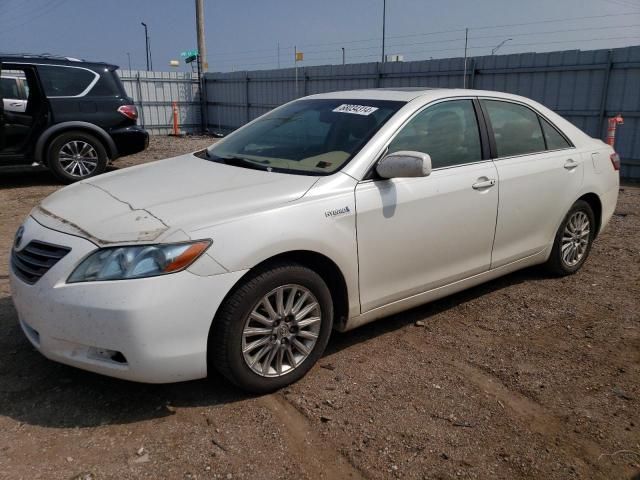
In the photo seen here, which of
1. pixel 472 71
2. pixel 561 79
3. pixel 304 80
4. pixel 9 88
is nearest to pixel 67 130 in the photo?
pixel 9 88

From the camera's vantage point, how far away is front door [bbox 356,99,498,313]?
11.0 ft

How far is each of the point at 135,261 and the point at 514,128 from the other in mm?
3061

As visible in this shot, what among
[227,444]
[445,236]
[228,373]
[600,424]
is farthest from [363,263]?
[600,424]

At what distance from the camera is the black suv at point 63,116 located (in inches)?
330

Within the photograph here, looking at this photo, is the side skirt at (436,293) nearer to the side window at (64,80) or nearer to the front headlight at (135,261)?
the front headlight at (135,261)

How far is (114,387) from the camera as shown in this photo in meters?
3.12

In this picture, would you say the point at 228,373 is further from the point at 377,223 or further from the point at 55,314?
the point at 377,223

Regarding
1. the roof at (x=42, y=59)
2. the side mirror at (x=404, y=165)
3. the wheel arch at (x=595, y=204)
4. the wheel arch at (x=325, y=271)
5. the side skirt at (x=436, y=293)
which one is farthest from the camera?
the roof at (x=42, y=59)

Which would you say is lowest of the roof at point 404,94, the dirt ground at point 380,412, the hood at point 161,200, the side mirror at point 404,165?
the dirt ground at point 380,412

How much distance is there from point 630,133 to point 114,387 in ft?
33.8

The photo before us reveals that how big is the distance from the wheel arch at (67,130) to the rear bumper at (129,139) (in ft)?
0.38

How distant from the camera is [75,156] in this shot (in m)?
8.98

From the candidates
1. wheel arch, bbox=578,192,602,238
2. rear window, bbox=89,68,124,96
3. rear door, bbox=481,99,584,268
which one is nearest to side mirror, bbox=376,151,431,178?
rear door, bbox=481,99,584,268

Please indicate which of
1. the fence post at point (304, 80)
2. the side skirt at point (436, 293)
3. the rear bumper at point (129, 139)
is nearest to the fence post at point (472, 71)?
the fence post at point (304, 80)
